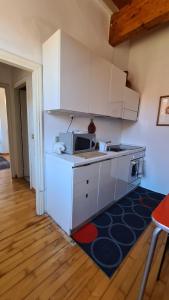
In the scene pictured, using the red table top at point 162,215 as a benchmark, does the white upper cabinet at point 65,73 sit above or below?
above

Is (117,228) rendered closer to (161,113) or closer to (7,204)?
(7,204)

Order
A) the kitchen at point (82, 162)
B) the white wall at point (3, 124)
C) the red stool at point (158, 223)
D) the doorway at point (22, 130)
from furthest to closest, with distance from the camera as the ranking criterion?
the white wall at point (3, 124), the doorway at point (22, 130), the kitchen at point (82, 162), the red stool at point (158, 223)

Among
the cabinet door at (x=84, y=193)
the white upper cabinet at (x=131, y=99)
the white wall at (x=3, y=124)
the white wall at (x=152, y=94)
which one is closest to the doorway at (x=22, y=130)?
the cabinet door at (x=84, y=193)

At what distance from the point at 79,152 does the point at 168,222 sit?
4.46 feet

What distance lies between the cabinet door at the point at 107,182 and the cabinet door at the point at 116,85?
3.19 feet

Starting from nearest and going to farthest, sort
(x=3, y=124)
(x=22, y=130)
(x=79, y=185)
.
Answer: (x=79, y=185) < (x=22, y=130) < (x=3, y=124)

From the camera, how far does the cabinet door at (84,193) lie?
157cm

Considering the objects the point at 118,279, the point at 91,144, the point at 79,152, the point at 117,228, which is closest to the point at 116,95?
the point at 91,144

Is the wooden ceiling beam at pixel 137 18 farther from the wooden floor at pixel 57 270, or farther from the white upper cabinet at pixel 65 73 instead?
the wooden floor at pixel 57 270

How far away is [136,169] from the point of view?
8.95 feet

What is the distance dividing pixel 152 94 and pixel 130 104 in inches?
20.3

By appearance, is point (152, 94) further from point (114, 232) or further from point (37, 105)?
point (114, 232)

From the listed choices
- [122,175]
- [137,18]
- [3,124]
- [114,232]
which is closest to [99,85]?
[137,18]

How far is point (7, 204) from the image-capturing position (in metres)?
2.26
